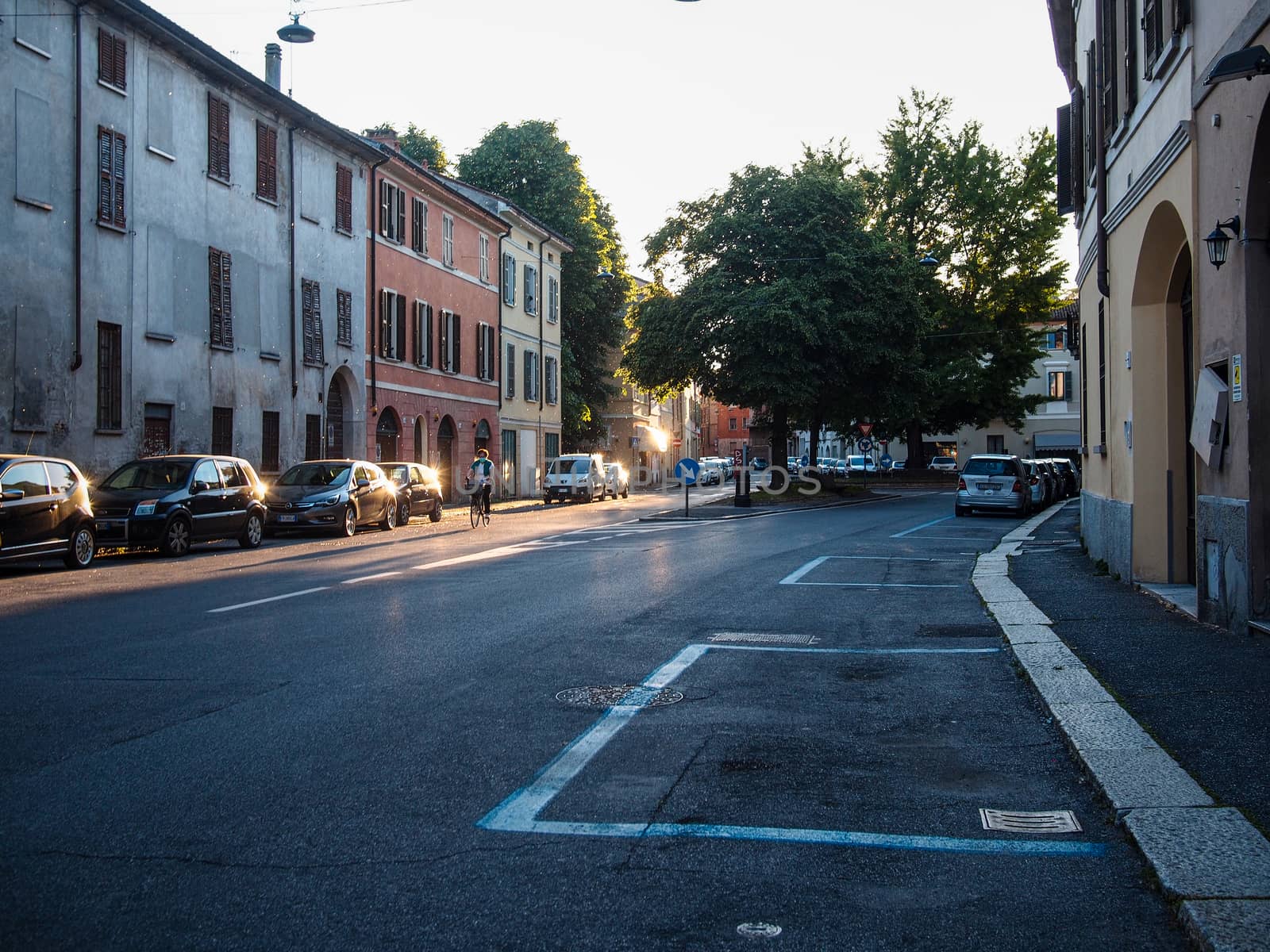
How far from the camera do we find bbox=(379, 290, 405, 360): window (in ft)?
122

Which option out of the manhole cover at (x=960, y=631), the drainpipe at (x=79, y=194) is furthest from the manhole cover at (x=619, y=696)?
the drainpipe at (x=79, y=194)

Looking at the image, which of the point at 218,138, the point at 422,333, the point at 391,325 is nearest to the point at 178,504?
the point at 218,138

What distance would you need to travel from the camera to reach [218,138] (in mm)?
28547

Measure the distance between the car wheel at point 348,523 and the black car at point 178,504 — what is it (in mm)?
2965

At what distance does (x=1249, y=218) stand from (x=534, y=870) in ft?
24.2

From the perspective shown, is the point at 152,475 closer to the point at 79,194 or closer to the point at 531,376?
the point at 79,194

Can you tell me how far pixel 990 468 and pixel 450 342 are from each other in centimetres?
1873

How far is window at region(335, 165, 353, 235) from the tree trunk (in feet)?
108

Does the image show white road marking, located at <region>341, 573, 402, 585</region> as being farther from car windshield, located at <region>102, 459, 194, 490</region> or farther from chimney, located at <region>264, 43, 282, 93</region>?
chimney, located at <region>264, 43, 282, 93</region>

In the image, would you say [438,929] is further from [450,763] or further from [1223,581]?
[1223,581]

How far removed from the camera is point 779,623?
1057 cm

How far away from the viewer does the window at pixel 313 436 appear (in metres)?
32.6

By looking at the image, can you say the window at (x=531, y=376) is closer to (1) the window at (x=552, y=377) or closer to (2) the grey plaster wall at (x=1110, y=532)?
(1) the window at (x=552, y=377)

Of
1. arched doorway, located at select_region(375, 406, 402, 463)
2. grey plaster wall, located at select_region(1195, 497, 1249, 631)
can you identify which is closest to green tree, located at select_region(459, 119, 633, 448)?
arched doorway, located at select_region(375, 406, 402, 463)
